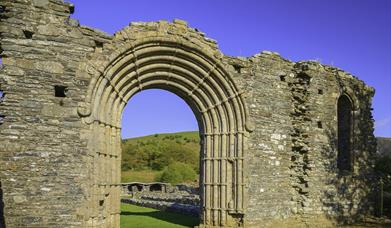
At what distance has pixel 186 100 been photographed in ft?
39.2

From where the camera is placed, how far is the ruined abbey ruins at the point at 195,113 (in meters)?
8.73

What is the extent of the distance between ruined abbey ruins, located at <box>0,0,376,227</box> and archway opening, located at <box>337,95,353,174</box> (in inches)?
1.4

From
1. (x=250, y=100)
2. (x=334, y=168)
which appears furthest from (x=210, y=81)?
(x=334, y=168)

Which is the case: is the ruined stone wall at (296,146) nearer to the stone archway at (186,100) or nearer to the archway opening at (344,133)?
the archway opening at (344,133)

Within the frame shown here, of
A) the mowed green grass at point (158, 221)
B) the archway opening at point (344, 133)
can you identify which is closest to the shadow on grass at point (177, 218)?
the mowed green grass at point (158, 221)

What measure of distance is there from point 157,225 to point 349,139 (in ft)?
23.5

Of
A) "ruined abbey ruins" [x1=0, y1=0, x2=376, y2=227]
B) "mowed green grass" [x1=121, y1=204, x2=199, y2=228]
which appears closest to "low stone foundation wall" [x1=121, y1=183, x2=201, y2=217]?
"mowed green grass" [x1=121, y1=204, x2=199, y2=228]

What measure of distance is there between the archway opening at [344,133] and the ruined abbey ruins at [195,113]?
0.12ft

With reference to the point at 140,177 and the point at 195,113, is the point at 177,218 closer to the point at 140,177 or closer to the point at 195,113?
the point at 195,113

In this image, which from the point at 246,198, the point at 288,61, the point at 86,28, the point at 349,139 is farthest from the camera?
the point at 349,139

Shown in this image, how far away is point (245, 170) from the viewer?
1129cm

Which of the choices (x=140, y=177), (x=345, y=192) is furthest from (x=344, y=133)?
(x=140, y=177)

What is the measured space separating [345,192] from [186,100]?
20.2 feet

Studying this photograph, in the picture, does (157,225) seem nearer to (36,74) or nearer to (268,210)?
(268,210)
